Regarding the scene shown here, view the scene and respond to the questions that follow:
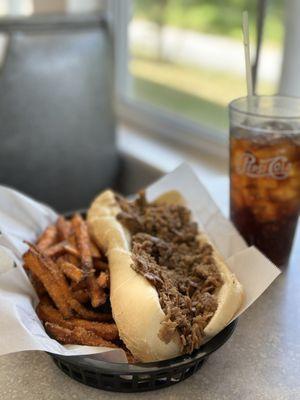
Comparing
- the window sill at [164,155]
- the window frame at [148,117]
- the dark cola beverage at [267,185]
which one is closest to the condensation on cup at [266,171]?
the dark cola beverage at [267,185]

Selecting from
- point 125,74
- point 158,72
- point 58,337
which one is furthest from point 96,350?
point 125,74

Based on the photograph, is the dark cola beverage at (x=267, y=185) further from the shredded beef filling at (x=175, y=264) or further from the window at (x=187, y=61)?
the window at (x=187, y=61)

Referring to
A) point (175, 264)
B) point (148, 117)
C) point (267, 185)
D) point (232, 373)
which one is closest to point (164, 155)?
point (148, 117)

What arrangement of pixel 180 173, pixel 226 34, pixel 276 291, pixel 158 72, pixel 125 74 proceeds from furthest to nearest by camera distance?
pixel 125 74, pixel 158 72, pixel 226 34, pixel 180 173, pixel 276 291

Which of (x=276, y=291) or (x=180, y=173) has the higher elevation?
(x=180, y=173)

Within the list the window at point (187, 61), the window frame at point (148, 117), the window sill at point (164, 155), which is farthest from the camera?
the window frame at point (148, 117)

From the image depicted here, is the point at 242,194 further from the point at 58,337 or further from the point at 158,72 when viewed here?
the point at 158,72
